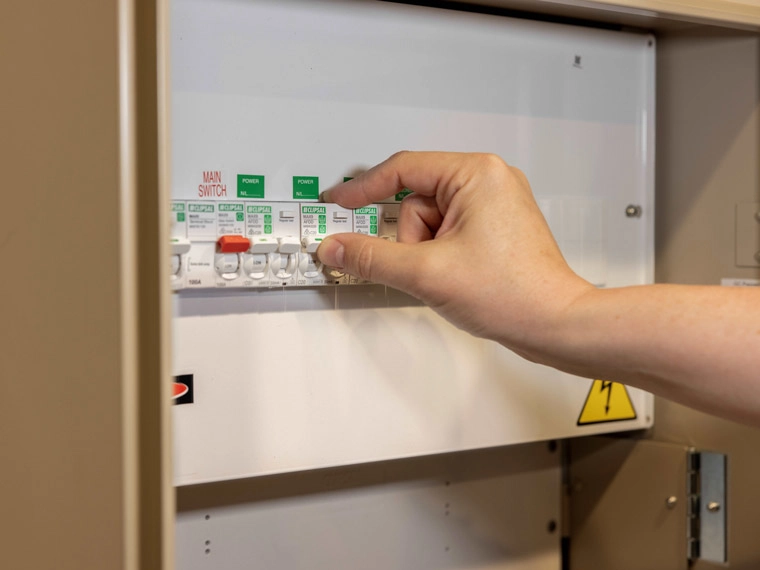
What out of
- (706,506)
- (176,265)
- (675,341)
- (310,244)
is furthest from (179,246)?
(706,506)

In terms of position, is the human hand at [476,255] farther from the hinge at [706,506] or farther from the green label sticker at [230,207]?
the hinge at [706,506]

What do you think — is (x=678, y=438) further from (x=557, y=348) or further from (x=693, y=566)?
(x=557, y=348)

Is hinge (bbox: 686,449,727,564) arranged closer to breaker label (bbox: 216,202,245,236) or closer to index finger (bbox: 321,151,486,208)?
index finger (bbox: 321,151,486,208)

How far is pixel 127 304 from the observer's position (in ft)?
1.90

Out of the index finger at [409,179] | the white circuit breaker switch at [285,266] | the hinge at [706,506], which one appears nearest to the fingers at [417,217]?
the index finger at [409,179]

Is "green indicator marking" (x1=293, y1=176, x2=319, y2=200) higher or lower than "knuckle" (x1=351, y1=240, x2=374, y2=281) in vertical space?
higher

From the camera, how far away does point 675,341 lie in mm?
728

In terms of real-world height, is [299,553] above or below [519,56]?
below

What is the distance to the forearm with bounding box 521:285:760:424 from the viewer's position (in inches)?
28.4

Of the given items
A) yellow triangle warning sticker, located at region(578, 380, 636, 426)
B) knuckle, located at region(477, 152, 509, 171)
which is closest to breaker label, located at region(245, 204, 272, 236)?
knuckle, located at region(477, 152, 509, 171)

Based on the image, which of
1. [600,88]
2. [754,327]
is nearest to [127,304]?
[754,327]

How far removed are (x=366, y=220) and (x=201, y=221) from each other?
188 mm

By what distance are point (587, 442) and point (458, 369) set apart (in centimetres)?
37

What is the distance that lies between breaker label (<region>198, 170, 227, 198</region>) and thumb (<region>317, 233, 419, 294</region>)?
0.39 ft
